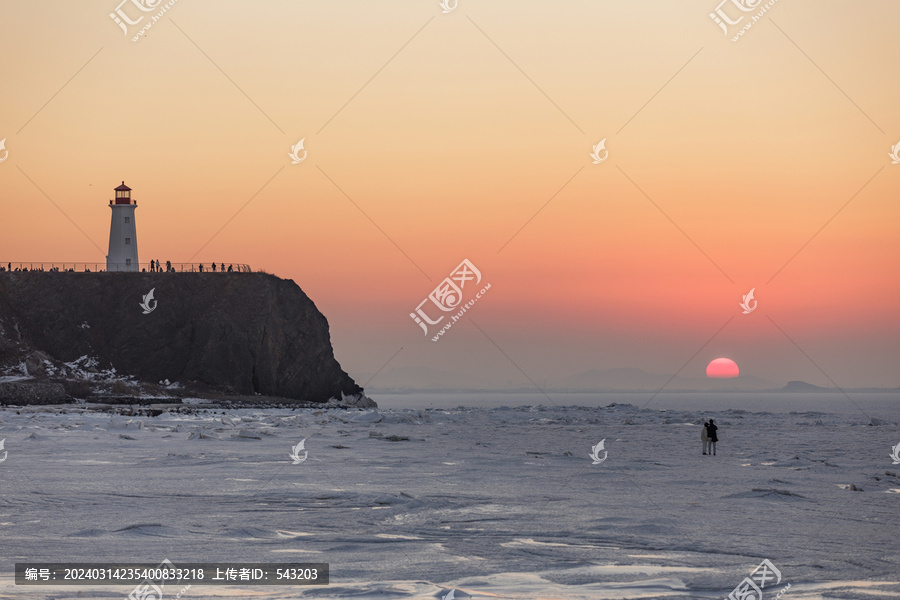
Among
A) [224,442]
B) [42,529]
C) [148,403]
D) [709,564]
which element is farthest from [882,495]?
[148,403]

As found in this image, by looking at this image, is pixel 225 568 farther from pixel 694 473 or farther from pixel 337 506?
pixel 694 473

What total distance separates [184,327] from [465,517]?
95.6 metres

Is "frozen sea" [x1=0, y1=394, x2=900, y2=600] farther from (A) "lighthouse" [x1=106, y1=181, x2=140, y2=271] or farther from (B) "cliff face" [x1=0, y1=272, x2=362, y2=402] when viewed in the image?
(A) "lighthouse" [x1=106, y1=181, x2=140, y2=271]

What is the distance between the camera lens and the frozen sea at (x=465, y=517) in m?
10.6

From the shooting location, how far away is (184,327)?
105125 mm

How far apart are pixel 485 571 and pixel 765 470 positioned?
50.9 feet

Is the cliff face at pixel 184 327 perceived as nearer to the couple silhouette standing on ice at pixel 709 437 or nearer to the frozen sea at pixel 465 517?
the frozen sea at pixel 465 517

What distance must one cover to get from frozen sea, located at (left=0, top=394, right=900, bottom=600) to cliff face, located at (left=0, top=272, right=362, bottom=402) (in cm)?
7298
